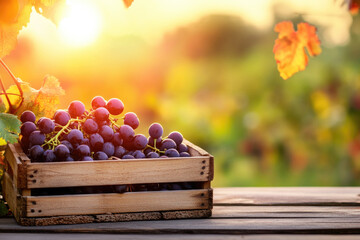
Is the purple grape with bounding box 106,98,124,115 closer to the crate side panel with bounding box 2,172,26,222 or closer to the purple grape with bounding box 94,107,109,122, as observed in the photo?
the purple grape with bounding box 94,107,109,122

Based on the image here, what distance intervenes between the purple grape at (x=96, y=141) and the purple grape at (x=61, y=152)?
2.6 inches

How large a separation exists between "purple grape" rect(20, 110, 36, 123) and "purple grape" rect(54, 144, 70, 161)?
16cm

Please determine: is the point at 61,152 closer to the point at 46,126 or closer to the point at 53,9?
the point at 46,126

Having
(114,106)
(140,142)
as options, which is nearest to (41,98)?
(114,106)

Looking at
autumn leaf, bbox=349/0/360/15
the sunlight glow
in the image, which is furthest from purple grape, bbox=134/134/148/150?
the sunlight glow

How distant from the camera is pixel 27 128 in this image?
1260 millimetres

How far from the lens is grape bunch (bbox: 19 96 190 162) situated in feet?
3.94

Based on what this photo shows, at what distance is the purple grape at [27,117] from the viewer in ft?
4.25

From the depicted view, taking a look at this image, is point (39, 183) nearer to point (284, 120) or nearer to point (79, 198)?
point (79, 198)

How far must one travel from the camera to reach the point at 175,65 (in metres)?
4.31

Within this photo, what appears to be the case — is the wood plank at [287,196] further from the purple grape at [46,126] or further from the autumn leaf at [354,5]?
the autumn leaf at [354,5]

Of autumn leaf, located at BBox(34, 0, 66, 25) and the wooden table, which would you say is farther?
autumn leaf, located at BBox(34, 0, 66, 25)

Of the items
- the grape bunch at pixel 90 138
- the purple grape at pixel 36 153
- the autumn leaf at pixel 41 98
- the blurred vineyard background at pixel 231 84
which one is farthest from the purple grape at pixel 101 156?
the blurred vineyard background at pixel 231 84

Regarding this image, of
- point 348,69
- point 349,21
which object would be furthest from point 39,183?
point 348,69
